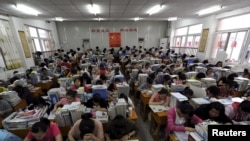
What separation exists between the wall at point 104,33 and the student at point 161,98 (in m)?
10.4

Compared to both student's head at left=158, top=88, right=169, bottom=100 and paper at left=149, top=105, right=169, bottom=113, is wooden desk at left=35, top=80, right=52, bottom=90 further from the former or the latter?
student's head at left=158, top=88, right=169, bottom=100

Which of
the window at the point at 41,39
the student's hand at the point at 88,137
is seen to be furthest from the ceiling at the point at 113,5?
the student's hand at the point at 88,137

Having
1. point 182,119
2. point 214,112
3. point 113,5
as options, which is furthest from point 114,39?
point 214,112

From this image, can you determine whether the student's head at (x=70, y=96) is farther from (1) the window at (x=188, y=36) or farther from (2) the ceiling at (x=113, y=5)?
(1) the window at (x=188, y=36)

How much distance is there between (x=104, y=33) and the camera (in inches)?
490

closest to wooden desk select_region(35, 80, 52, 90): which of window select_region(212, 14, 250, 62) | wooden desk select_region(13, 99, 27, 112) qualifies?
wooden desk select_region(13, 99, 27, 112)

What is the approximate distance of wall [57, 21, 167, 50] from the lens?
473 inches

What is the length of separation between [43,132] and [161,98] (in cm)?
231

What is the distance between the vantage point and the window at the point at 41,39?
8.23m

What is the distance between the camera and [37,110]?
2561mm

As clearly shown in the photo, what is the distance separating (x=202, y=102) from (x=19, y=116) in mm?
3229

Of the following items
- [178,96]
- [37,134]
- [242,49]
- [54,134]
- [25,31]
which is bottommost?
[54,134]

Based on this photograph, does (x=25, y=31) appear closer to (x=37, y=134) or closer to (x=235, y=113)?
(x=37, y=134)

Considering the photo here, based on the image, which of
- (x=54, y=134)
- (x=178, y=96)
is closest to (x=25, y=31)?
(x=54, y=134)
